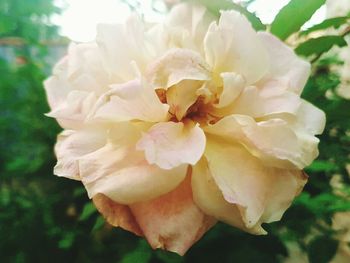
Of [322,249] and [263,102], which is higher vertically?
[263,102]

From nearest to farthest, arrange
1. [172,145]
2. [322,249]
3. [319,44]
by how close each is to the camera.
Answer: [172,145], [319,44], [322,249]

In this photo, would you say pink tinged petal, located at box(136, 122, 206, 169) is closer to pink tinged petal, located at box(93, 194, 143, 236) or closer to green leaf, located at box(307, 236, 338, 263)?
pink tinged petal, located at box(93, 194, 143, 236)

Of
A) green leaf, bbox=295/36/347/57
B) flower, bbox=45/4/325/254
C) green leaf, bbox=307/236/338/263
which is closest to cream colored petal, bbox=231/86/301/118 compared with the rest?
flower, bbox=45/4/325/254

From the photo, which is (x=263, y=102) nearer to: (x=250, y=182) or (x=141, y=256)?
(x=250, y=182)

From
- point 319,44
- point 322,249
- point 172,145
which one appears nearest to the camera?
point 172,145

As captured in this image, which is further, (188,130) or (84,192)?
(84,192)

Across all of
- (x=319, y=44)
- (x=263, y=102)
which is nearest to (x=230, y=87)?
(x=263, y=102)

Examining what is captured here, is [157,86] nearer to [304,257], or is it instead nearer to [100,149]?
[100,149]
